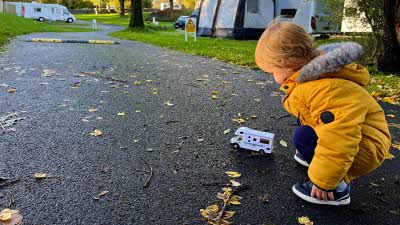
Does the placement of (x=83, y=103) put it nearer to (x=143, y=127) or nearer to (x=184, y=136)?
(x=143, y=127)

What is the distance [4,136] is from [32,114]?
81 cm

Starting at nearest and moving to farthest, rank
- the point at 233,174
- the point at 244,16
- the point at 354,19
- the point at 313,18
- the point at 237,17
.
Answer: the point at 233,174, the point at 354,19, the point at 313,18, the point at 237,17, the point at 244,16

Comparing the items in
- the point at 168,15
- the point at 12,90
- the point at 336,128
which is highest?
the point at 168,15

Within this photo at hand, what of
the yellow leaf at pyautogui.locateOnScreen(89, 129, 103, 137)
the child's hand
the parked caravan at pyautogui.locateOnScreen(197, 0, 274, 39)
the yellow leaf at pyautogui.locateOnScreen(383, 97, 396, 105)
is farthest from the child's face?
the parked caravan at pyautogui.locateOnScreen(197, 0, 274, 39)

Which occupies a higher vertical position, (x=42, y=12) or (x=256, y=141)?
(x=42, y=12)

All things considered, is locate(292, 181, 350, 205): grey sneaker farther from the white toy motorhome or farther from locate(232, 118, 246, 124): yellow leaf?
locate(232, 118, 246, 124): yellow leaf

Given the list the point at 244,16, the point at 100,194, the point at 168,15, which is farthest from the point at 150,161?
the point at 168,15

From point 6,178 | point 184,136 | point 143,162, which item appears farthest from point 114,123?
point 6,178

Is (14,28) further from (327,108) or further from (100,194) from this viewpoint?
(327,108)

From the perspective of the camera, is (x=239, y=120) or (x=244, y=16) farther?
(x=244, y=16)

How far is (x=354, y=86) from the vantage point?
7.11 ft

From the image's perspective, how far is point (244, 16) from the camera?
18.9 meters

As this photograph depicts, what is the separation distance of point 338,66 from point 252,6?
18.0 meters

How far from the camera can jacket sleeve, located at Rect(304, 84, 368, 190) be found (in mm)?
2068
